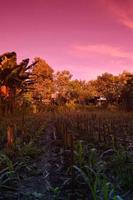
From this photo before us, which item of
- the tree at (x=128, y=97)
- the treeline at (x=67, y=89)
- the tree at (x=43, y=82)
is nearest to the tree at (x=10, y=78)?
the treeline at (x=67, y=89)

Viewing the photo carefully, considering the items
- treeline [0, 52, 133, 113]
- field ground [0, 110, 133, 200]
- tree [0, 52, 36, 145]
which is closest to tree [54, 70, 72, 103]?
treeline [0, 52, 133, 113]

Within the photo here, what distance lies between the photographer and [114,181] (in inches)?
168

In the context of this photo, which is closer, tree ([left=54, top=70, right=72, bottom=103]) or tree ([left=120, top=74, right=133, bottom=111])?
tree ([left=120, top=74, right=133, bottom=111])

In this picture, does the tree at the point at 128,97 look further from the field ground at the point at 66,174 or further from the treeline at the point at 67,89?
the field ground at the point at 66,174

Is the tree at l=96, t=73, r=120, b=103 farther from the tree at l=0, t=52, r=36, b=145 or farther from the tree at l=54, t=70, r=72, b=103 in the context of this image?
the tree at l=0, t=52, r=36, b=145

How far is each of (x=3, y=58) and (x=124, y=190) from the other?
570 inches

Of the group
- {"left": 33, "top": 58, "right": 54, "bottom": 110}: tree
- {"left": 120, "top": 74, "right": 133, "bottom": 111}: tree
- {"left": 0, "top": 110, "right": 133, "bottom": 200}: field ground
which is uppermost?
{"left": 33, "top": 58, "right": 54, "bottom": 110}: tree

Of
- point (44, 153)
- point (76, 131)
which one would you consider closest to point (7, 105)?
point (76, 131)

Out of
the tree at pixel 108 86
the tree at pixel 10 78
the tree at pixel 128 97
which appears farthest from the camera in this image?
the tree at pixel 108 86

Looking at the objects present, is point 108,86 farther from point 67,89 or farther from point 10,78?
point 10,78

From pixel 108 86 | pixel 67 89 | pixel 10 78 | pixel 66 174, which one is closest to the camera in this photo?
pixel 66 174

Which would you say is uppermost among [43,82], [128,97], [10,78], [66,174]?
[43,82]

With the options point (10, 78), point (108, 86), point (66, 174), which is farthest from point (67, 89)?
point (66, 174)

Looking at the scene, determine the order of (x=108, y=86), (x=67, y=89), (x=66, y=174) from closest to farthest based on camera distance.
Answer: (x=66, y=174)
(x=67, y=89)
(x=108, y=86)
